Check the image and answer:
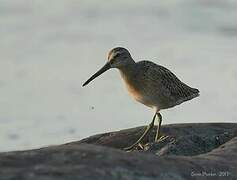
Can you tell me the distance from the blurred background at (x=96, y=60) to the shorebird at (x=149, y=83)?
2063 mm

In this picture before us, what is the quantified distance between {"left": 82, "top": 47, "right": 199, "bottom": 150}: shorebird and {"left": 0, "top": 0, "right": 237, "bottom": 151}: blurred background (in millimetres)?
2063

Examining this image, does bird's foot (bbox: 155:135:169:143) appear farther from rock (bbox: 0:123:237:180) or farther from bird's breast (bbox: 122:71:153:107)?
rock (bbox: 0:123:237:180)

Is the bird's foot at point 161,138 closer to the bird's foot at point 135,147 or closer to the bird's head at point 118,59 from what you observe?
the bird's foot at point 135,147

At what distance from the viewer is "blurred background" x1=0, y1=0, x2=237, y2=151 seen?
1225cm

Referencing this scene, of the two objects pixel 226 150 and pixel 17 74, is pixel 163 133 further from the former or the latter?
pixel 17 74

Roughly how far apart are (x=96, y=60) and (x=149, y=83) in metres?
4.57

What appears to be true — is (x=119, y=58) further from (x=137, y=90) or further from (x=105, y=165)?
(x=105, y=165)

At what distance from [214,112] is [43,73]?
2.44 meters

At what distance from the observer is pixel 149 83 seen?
9.77 meters

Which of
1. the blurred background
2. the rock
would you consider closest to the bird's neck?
the blurred background

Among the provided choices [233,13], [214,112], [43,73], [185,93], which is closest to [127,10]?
[233,13]

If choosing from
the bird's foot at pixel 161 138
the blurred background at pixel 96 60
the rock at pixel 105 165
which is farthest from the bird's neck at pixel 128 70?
the rock at pixel 105 165

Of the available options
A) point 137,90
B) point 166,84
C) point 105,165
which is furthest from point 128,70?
point 105,165

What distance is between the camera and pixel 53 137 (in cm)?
1180
